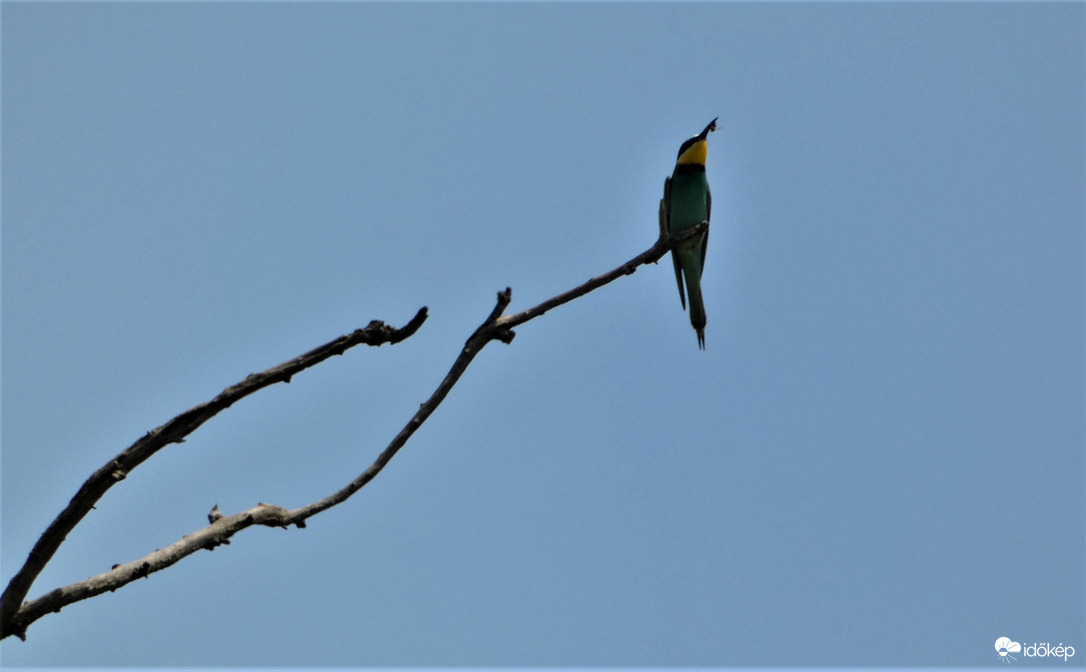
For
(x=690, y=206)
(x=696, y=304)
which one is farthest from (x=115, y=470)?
(x=690, y=206)

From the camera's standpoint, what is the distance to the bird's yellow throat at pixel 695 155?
315 inches

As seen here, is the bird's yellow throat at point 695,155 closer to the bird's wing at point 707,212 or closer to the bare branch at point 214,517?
the bird's wing at point 707,212

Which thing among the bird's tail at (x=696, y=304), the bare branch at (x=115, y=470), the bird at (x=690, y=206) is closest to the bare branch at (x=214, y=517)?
the bare branch at (x=115, y=470)

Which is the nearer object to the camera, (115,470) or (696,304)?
(115,470)

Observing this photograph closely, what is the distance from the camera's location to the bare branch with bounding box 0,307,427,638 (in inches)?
112

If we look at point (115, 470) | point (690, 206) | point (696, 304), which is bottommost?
point (115, 470)

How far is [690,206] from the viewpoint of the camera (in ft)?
25.7

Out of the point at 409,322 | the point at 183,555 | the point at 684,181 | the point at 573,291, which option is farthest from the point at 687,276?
the point at 183,555

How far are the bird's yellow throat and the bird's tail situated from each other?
1200 mm

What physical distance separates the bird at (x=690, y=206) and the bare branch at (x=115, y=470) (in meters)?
4.60

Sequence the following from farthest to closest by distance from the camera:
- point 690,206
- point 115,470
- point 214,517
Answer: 1. point 690,206
2. point 214,517
3. point 115,470

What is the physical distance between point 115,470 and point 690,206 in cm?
574

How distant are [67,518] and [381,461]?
39.4 inches

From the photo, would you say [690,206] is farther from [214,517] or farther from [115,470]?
[115,470]
